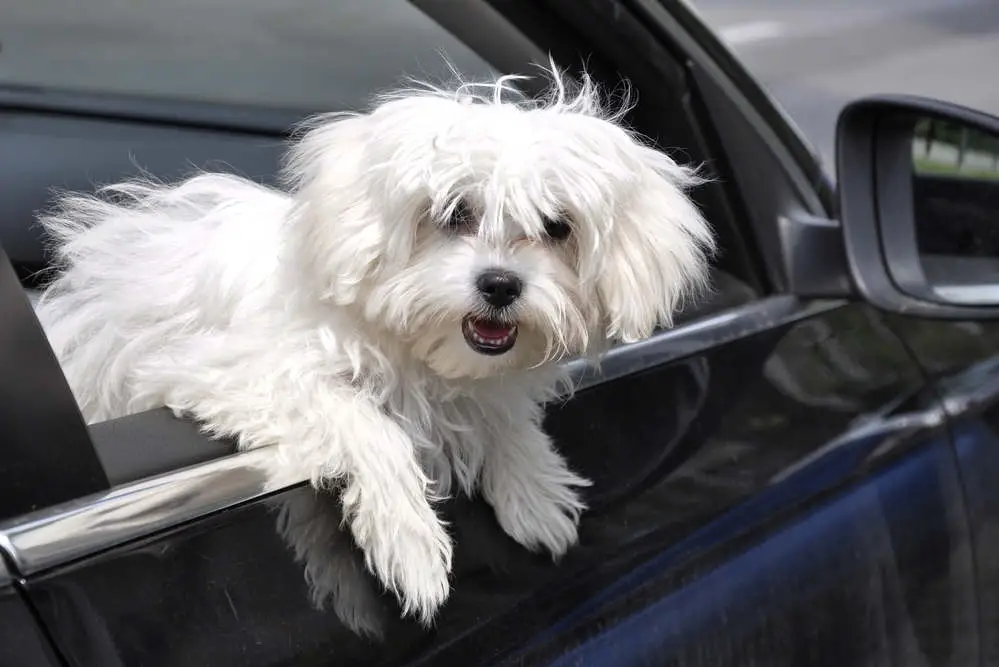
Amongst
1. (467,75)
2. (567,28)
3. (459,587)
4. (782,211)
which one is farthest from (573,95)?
(459,587)

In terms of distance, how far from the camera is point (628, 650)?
6.31 feet

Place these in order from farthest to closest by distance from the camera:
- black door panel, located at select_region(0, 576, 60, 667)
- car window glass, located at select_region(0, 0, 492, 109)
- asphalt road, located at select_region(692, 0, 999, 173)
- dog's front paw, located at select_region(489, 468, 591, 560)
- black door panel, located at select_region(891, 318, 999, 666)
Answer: asphalt road, located at select_region(692, 0, 999, 173) < car window glass, located at select_region(0, 0, 492, 109) < black door panel, located at select_region(891, 318, 999, 666) < dog's front paw, located at select_region(489, 468, 591, 560) < black door panel, located at select_region(0, 576, 60, 667)

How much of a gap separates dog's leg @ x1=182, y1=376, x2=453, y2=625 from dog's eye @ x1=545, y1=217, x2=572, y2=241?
16.9 inches

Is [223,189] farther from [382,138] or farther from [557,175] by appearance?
[557,175]

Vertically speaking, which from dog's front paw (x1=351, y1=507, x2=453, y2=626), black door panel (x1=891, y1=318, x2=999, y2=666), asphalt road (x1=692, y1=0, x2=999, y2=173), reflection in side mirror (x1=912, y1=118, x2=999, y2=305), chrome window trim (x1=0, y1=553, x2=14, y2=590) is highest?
chrome window trim (x1=0, y1=553, x2=14, y2=590)

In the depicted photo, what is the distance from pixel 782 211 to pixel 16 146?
6.38 feet

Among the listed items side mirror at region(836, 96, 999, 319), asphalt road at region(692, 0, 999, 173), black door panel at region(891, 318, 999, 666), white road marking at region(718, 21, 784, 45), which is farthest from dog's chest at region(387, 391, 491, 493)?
white road marking at region(718, 21, 784, 45)

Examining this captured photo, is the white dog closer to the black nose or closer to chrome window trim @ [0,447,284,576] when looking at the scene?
the black nose

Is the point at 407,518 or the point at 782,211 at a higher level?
the point at 407,518

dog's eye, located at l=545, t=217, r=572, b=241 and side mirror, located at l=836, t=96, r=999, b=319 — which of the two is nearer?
dog's eye, located at l=545, t=217, r=572, b=241

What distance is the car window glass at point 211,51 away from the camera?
12.7ft

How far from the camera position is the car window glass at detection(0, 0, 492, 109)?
387 centimetres

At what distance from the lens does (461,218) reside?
7.30ft

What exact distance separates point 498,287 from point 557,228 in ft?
0.74
